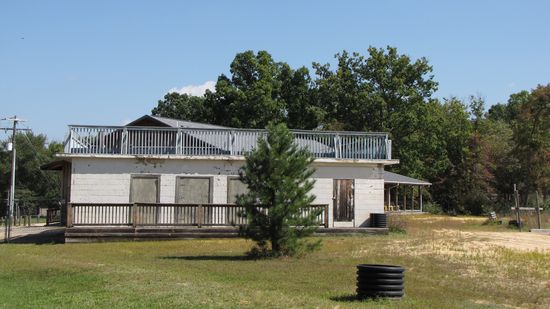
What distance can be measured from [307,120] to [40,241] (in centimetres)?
2742

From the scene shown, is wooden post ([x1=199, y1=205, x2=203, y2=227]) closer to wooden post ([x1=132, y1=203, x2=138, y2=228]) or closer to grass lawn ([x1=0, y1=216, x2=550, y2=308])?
wooden post ([x1=132, y1=203, x2=138, y2=228])

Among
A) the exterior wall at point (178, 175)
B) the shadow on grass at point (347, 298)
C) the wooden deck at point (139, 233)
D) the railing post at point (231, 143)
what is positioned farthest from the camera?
the railing post at point (231, 143)

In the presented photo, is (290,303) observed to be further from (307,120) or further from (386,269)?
(307,120)

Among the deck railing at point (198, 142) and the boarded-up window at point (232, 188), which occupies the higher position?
the deck railing at point (198, 142)

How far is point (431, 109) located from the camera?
1848 inches

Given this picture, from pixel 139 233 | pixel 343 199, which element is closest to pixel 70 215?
pixel 139 233

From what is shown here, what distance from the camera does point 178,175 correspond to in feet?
81.4

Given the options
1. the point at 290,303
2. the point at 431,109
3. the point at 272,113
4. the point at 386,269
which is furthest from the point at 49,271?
the point at 431,109

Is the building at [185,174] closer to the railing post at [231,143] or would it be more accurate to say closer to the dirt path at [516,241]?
the railing post at [231,143]

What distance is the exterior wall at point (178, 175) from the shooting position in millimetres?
24266

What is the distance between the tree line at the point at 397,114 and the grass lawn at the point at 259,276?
1010 inches

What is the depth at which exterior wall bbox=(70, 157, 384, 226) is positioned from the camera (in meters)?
24.3

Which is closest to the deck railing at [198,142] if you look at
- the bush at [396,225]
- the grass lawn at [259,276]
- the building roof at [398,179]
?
the bush at [396,225]

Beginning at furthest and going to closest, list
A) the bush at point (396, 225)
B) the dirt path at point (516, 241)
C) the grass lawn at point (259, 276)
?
the bush at point (396, 225)
the dirt path at point (516, 241)
the grass lawn at point (259, 276)
